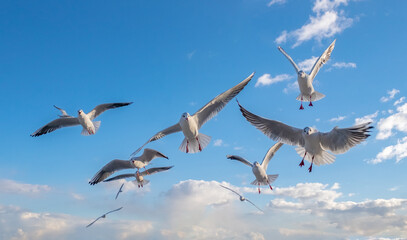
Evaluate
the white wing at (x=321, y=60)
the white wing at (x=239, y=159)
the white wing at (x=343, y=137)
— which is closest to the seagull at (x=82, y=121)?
the white wing at (x=239, y=159)

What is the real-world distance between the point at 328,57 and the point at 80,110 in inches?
384

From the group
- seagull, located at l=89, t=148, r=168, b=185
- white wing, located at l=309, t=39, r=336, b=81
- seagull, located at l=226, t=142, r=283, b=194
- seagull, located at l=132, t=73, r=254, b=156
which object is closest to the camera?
seagull, located at l=132, t=73, r=254, b=156

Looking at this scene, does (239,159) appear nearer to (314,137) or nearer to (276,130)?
(276,130)

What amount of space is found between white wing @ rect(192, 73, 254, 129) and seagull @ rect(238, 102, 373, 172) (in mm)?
857

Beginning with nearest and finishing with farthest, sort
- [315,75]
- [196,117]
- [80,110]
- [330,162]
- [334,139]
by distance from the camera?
1. [334,139]
2. [330,162]
3. [196,117]
4. [315,75]
5. [80,110]

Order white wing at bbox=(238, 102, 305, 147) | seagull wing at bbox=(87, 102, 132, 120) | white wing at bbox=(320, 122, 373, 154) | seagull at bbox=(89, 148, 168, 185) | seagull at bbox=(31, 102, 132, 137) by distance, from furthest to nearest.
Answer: seagull wing at bbox=(87, 102, 132, 120) < seagull at bbox=(31, 102, 132, 137) < seagull at bbox=(89, 148, 168, 185) < white wing at bbox=(238, 102, 305, 147) < white wing at bbox=(320, 122, 373, 154)

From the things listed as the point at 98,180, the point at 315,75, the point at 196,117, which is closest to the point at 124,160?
the point at 98,180

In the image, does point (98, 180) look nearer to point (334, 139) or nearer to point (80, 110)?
point (80, 110)

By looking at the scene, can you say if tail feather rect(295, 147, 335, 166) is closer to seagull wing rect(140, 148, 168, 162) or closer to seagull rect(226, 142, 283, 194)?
seagull rect(226, 142, 283, 194)

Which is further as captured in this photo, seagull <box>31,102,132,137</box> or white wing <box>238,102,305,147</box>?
seagull <box>31,102,132,137</box>

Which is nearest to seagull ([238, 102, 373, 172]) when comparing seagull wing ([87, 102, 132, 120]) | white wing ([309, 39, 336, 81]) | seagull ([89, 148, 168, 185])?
white wing ([309, 39, 336, 81])

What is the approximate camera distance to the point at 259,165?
15.3m

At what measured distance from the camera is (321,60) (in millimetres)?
14945

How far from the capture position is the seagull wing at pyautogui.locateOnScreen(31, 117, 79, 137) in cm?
1686
